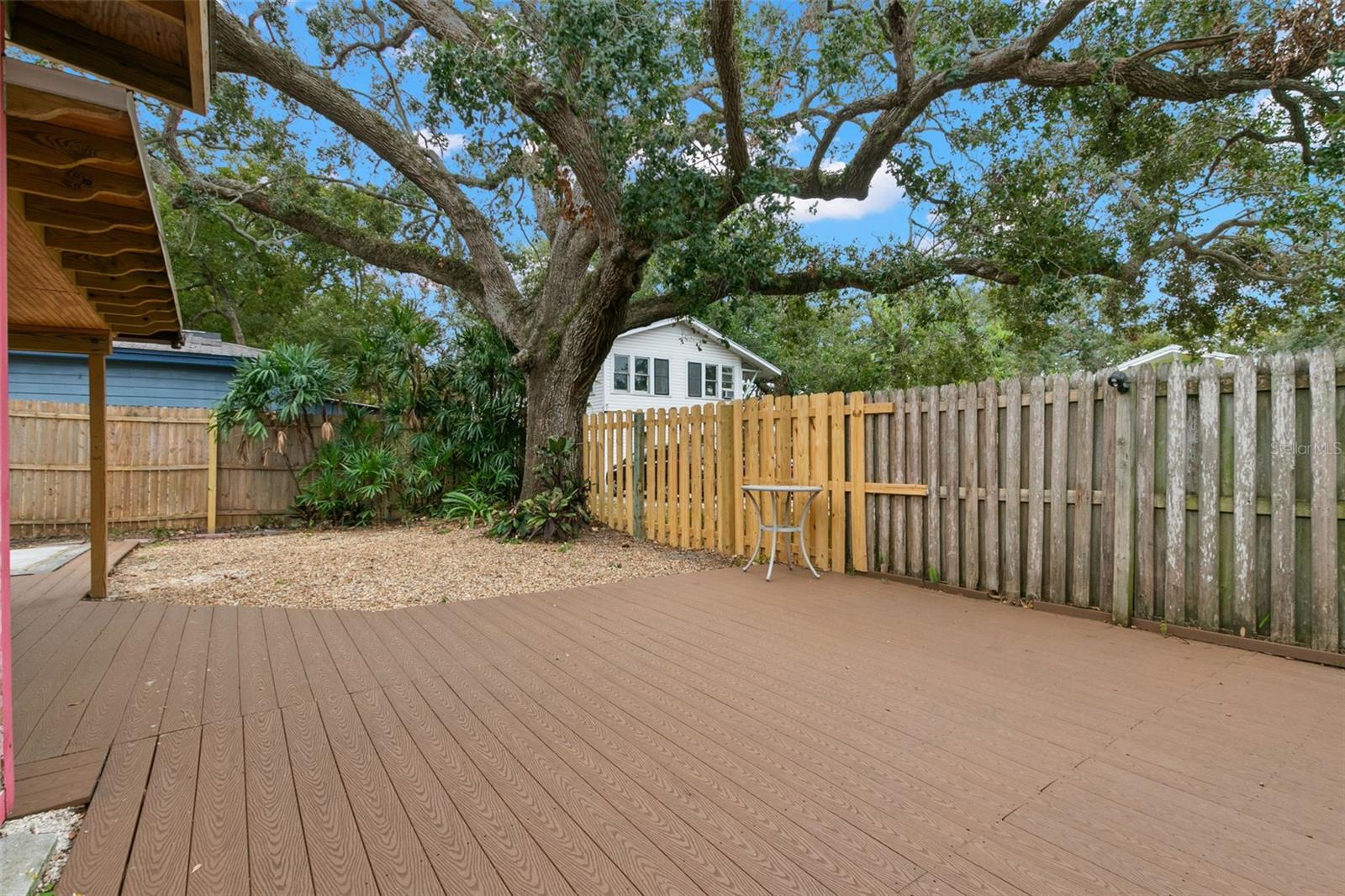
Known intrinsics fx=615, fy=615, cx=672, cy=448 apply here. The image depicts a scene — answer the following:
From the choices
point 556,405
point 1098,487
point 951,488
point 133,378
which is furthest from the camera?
point 133,378

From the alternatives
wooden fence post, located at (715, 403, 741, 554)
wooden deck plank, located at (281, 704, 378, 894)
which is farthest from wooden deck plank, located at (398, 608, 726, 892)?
wooden fence post, located at (715, 403, 741, 554)

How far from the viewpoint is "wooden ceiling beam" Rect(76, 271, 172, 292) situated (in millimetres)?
3604

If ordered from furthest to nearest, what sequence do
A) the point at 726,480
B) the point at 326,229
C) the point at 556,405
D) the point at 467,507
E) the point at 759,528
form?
the point at 467,507 < the point at 326,229 < the point at 556,405 < the point at 726,480 < the point at 759,528

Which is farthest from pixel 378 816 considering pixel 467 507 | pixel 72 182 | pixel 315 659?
pixel 467 507

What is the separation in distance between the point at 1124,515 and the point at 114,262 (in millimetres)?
6074

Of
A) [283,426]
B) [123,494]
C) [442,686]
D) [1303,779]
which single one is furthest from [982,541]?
[123,494]

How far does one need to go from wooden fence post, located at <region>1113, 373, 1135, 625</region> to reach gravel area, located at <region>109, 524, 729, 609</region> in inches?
128

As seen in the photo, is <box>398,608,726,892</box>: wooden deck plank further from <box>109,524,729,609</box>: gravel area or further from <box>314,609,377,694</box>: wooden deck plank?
<box>109,524,729,609</box>: gravel area

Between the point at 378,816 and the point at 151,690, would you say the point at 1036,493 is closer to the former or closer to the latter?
the point at 378,816

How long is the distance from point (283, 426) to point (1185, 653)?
1023 centimetres

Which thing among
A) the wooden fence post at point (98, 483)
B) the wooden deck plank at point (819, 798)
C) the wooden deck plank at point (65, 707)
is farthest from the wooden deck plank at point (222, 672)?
the wooden deck plank at point (819, 798)

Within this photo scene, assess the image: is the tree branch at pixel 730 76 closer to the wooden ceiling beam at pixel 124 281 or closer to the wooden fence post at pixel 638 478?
the wooden fence post at pixel 638 478

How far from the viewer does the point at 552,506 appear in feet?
24.4

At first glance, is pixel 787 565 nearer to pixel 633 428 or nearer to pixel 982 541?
pixel 982 541
